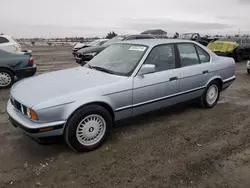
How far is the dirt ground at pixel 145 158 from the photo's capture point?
2.72 metres

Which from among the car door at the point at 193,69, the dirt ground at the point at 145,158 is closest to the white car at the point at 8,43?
the dirt ground at the point at 145,158

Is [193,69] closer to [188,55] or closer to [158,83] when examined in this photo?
[188,55]

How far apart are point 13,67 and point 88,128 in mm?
4948

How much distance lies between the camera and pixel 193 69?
4.52m

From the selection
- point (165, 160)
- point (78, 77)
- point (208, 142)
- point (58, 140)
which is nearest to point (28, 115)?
point (58, 140)

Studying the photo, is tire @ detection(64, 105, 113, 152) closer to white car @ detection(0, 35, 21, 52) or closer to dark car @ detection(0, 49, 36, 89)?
dark car @ detection(0, 49, 36, 89)

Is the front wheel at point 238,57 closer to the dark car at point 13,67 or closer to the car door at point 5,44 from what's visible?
the dark car at point 13,67

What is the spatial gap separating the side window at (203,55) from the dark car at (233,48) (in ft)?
30.2

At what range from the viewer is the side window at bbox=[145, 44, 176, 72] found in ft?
13.1

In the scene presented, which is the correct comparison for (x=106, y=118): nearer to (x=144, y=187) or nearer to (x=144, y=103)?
(x=144, y=103)

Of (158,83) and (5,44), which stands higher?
(5,44)

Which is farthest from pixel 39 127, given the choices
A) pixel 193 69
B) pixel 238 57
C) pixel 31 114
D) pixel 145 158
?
pixel 238 57

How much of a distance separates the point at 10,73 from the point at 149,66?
5.22 metres

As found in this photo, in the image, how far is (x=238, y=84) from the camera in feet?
25.2
